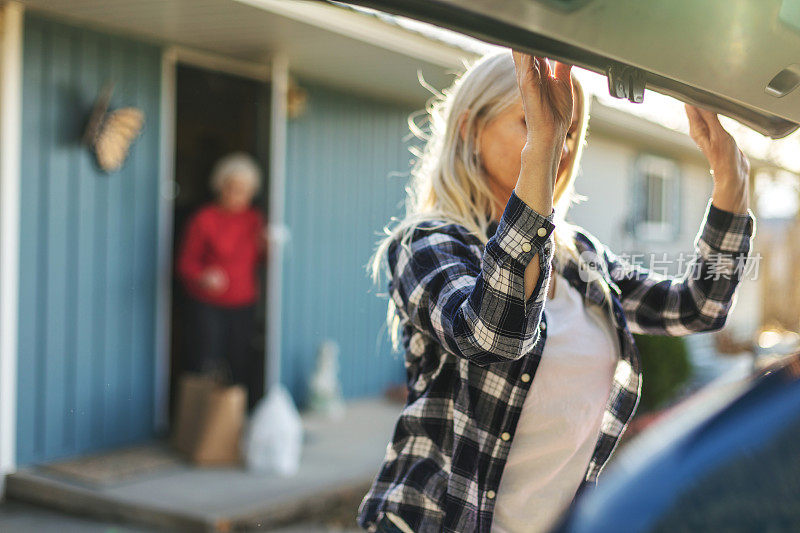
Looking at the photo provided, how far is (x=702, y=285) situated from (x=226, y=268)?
4.28 metres

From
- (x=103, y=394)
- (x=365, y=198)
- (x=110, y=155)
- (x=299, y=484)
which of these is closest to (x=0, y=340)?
(x=103, y=394)

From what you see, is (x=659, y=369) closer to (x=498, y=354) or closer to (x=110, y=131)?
(x=110, y=131)

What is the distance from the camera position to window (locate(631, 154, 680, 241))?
1130 centimetres

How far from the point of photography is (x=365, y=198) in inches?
278

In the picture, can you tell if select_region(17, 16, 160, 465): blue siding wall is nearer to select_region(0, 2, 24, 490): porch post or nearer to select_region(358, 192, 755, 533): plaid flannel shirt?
select_region(0, 2, 24, 490): porch post

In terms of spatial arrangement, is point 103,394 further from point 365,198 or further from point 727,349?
point 727,349

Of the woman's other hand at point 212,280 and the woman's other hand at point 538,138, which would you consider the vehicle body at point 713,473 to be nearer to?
the woman's other hand at point 538,138

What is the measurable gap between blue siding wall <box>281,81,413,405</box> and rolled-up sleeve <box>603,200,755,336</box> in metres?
4.47

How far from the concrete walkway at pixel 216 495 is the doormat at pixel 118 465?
60 mm

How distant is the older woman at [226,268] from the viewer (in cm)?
539

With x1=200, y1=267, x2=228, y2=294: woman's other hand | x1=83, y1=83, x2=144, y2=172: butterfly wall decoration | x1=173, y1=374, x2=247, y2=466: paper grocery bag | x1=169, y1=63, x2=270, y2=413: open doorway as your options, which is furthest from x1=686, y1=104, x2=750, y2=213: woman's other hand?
x1=169, y1=63, x2=270, y2=413: open doorway

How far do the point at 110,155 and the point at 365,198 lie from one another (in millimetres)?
2695

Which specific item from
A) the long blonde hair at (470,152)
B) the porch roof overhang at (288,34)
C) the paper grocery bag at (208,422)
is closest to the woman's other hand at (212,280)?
the paper grocery bag at (208,422)

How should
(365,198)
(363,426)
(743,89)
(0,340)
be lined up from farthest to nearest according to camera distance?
(365,198), (363,426), (0,340), (743,89)
